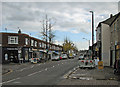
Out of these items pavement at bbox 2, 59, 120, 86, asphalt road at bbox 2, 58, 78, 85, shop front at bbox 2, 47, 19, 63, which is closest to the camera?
pavement at bbox 2, 59, 120, 86

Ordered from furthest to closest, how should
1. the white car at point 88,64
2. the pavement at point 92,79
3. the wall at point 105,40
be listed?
the wall at point 105,40 → the white car at point 88,64 → the pavement at point 92,79

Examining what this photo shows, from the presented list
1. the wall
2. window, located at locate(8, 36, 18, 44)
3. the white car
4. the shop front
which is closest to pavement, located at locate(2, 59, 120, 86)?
the white car

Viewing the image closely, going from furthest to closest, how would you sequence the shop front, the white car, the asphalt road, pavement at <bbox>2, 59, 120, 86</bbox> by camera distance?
the shop front < the white car < the asphalt road < pavement at <bbox>2, 59, 120, 86</bbox>

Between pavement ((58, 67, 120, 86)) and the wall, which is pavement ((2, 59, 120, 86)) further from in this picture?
the wall

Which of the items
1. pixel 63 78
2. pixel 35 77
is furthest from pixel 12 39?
pixel 63 78

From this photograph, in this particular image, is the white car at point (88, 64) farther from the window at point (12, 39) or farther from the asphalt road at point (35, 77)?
the window at point (12, 39)

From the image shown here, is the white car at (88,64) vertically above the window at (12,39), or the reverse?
the window at (12,39)

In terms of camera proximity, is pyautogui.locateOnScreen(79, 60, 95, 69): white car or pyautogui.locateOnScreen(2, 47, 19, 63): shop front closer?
pyautogui.locateOnScreen(79, 60, 95, 69): white car

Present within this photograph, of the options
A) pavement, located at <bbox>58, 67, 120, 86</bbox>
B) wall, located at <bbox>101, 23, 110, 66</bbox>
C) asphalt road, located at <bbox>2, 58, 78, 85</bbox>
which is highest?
wall, located at <bbox>101, 23, 110, 66</bbox>

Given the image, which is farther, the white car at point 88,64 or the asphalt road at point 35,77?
the white car at point 88,64

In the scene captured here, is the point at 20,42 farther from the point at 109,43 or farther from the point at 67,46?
the point at 67,46

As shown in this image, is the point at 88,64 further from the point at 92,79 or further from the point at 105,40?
the point at 92,79

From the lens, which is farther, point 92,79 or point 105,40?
point 105,40

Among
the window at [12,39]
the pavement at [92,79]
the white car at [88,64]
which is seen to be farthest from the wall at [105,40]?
the window at [12,39]
